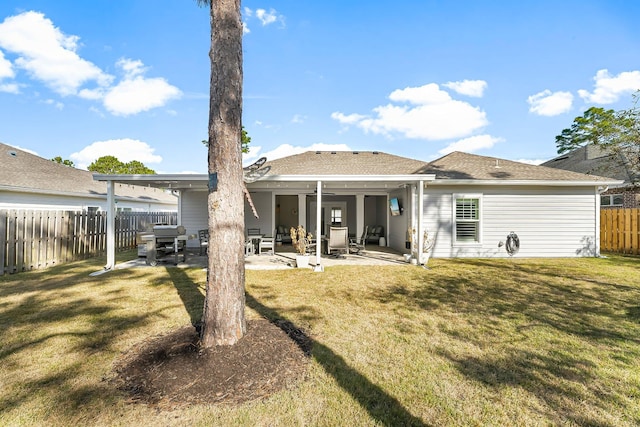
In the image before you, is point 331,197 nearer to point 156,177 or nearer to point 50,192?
point 156,177

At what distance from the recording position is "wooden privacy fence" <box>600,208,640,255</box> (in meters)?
11.3

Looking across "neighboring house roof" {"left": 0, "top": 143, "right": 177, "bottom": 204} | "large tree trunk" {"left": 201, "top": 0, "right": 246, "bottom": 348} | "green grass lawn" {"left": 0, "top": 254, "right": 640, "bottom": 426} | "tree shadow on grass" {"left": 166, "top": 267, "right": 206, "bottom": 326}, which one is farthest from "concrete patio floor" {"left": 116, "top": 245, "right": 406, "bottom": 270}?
"neighboring house roof" {"left": 0, "top": 143, "right": 177, "bottom": 204}

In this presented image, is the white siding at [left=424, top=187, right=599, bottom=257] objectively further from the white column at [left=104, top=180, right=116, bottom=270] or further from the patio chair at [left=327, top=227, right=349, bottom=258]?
the white column at [left=104, top=180, right=116, bottom=270]

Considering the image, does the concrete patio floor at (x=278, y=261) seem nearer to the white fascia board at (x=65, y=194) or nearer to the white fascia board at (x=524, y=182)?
the white fascia board at (x=524, y=182)

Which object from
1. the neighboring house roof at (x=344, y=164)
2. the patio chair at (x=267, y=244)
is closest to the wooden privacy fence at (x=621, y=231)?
the neighboring house roof at (x=344, y=164)

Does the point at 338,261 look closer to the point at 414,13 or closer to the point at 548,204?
the point at 548,204

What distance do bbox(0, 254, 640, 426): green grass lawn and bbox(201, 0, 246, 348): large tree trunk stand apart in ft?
3.34

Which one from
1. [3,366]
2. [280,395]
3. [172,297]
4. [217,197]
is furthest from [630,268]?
[3,366]

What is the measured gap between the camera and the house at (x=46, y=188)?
10.9m

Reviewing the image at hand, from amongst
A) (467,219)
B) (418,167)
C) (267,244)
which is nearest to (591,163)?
(418,167)

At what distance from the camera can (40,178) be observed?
12477mm

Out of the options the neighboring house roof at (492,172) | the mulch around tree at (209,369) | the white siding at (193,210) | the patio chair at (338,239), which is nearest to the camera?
the mulch around tree at (209,369)

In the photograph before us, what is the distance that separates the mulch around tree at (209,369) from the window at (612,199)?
68.6 ft

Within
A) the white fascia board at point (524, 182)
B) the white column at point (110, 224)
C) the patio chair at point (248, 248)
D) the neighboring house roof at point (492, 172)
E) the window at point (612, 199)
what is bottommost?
the patio chair at point (248, 248)
